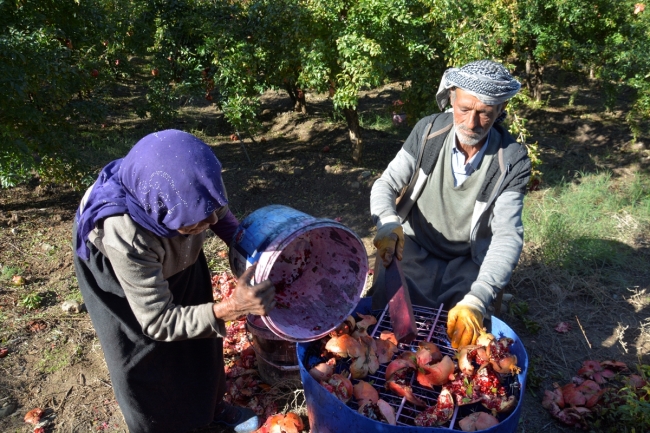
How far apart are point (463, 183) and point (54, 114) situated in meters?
3.70

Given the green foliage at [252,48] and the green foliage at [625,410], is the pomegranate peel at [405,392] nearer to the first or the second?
the green foliage at [625,410]

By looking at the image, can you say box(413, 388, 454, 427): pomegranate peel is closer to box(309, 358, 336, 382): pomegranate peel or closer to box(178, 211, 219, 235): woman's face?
box(309, 358, 336, 382): pomegranate peel

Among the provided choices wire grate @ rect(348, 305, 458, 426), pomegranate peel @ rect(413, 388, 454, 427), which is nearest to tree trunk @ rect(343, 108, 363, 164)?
wire grate @ rect(348, 305, 458, 426)

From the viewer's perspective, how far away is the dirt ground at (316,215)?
2.96 m

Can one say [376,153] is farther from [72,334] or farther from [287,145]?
[72,334]

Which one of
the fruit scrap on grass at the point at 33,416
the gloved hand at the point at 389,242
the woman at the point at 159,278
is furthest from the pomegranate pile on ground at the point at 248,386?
the fruit scrap on grass at the point at 33,416

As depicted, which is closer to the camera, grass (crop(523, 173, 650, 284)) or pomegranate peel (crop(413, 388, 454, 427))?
pomegranate peel (crop(413, 388, 454, 427))

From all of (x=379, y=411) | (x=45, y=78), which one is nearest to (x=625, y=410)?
(x=379, y=411)

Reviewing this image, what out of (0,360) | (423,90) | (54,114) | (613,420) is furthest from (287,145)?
(613,420)

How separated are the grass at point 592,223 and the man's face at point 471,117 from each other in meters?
1.90

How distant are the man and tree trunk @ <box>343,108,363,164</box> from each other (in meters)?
2.77

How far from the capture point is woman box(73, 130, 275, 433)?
168 cm

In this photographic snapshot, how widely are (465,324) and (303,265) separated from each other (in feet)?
2.63

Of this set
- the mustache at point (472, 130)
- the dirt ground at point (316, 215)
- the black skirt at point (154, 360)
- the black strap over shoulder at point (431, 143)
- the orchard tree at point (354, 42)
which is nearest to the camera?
the black skirt at point (154, 360)
